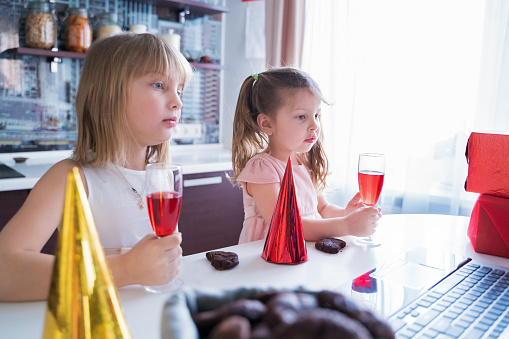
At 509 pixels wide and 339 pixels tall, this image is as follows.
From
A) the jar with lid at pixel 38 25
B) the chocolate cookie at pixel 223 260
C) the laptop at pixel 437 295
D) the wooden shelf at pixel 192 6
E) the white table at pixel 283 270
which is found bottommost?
the white table at pixel 283 270

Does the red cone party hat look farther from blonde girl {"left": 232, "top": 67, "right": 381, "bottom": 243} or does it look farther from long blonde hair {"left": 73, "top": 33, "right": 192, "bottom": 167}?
long blonde hair {"left": 73, "top": 33, "right": 192, "bottom": 167}

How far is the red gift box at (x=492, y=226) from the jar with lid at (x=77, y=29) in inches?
90.8

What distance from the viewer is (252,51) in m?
3.32

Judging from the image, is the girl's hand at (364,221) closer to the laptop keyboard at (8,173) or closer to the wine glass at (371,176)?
the wine glass at (371,176)

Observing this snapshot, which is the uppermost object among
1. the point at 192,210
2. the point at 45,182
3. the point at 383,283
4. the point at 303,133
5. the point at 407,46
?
the point at 407,46

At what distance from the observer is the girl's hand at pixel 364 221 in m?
1.21

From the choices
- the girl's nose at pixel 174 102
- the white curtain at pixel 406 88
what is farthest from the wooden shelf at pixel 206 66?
the girl's nose at pixel 174 102

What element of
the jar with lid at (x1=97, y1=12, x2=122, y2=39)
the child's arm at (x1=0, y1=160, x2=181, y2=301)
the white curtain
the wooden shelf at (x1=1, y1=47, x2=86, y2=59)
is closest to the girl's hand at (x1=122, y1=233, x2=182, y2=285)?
the child's arm at (x1=0, y1=160, x2=181, y2=301)

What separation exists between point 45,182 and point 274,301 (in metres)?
0.85

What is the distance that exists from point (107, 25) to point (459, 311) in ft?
8.33

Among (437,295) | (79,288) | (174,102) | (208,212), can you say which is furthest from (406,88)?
(79,288)

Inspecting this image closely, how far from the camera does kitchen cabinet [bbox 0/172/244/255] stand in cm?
259

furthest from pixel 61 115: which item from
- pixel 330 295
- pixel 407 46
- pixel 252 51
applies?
pixel 330 295

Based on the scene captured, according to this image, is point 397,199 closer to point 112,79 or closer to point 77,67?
point 112,79
